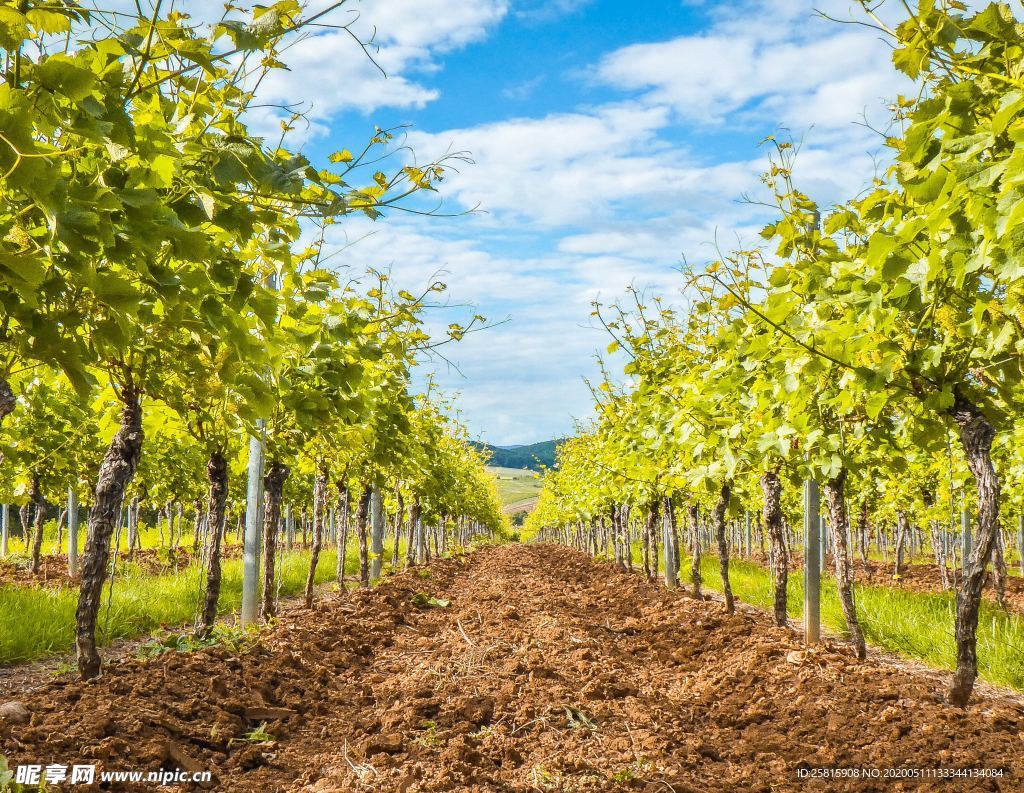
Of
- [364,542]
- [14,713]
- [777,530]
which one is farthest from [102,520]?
[364,542]

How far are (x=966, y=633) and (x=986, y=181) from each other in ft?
10.1

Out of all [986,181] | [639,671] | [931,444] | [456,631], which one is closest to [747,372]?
[931,444]

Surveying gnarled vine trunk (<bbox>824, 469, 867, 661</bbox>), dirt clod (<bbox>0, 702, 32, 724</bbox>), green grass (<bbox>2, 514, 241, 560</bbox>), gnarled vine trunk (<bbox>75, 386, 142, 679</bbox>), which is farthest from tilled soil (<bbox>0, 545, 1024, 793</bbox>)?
green grass (<bbox>2, 514, 241, 560</bbox>)

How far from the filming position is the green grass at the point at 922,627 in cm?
646

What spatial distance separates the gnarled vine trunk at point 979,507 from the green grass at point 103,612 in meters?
7.20

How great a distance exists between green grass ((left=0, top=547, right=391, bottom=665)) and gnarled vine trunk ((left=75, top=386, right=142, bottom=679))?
2.05 metres

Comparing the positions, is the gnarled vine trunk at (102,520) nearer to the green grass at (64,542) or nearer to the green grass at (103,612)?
the green grass at (103,612)

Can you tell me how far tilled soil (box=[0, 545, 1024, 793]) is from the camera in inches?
137

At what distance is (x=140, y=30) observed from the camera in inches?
82.1

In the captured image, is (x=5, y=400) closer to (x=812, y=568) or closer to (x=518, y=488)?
(x=812, y=568)

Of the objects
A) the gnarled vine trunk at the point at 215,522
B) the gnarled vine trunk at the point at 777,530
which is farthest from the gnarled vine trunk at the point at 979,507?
the gnarled vine trunk at the point at 215,522

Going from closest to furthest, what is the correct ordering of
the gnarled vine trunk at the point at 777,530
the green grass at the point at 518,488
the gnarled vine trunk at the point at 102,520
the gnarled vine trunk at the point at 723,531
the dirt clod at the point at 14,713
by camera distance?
the dirt clod at the point at 14,713, the gnarled vine trunk at the point at 102,520, the gnarled vine trunk at the point at 777,530, the gnarled vine trunk at the point at 723,531, the green grass at the point at 518,488

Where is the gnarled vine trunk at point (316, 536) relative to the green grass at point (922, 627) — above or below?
above

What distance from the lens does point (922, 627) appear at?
793 centimetres
